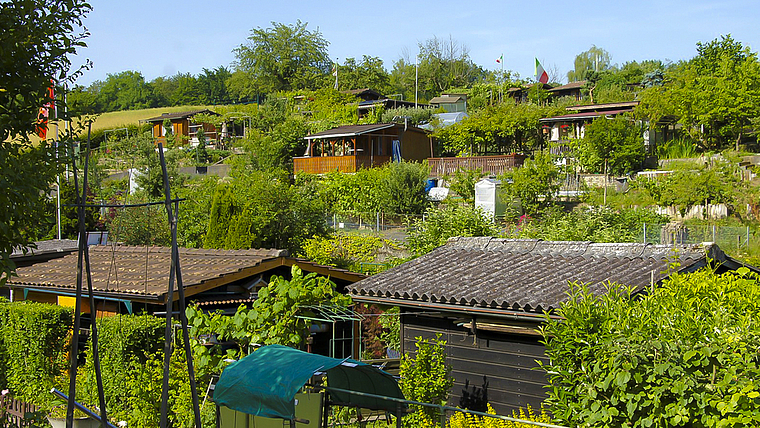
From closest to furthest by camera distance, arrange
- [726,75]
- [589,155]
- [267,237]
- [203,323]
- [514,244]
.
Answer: [203,323] < [514,244] < [267,237] < [589,155] < [726,75]

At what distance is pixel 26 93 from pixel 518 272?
282 inches

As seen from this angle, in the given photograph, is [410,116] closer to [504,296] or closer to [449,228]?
[449,228]

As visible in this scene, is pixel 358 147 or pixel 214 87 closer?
pixel 358 147

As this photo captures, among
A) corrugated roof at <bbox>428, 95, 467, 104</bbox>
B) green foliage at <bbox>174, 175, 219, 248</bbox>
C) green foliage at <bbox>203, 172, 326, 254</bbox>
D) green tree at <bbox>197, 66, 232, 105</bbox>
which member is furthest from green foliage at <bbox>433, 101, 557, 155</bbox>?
green tree at <bbox>197, 66, 232, 105</bbox>

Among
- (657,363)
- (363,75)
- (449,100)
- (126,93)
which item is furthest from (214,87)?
(657,363)

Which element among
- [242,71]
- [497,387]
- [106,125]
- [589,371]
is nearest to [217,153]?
[242,71]

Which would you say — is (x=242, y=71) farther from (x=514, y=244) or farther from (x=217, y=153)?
(x=514, y=244)

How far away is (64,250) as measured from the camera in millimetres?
16641

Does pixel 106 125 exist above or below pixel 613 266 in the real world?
above

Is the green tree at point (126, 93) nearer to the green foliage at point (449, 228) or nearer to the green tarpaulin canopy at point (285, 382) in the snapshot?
the green foliage at point (449, 228)

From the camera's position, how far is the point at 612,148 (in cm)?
3397

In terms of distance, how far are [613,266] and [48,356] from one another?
31.6 ft

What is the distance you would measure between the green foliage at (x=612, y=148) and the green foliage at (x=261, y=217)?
1732 cm

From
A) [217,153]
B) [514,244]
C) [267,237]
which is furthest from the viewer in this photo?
[217,153]
